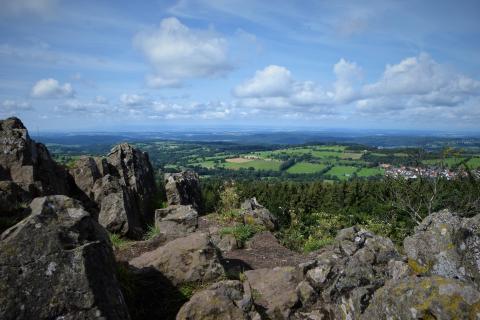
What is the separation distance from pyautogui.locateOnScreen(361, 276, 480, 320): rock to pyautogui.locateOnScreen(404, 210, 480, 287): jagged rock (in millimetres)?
2503

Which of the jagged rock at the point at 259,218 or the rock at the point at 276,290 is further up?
the rock at the point at 276,290

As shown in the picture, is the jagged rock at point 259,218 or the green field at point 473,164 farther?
the green field at point 473,164

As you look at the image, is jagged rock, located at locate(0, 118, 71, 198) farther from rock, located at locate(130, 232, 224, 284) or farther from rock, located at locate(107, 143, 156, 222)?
rock, located at locate(130, 232, 224, 284)

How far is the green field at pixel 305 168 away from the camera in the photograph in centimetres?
16730

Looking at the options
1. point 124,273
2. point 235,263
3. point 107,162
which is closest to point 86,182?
point 107,162

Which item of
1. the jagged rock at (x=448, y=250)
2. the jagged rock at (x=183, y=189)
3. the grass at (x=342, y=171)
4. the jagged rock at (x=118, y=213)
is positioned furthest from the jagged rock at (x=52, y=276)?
the grass at (x=342, y=171)

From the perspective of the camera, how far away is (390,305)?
6.23 m

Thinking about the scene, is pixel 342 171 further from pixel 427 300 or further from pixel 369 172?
pixel 427 300

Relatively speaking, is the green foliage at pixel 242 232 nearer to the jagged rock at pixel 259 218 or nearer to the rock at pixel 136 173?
the jagged rock at pixel 259 218

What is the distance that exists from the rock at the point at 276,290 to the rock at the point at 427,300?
10.1ft

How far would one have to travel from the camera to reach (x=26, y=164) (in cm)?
1722

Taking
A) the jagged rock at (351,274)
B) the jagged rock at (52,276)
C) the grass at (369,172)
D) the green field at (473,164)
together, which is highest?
the jagged rock at (52,276)

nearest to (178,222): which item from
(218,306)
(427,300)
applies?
(218,306)

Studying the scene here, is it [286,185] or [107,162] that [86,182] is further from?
[286,185]
